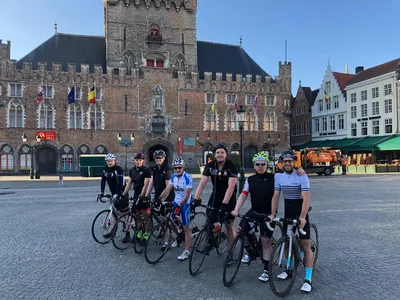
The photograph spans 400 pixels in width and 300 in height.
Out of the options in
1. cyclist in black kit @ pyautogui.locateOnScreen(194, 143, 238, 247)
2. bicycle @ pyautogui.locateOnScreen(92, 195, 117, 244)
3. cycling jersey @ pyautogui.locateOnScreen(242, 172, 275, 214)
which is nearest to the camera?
cycling jersey @ pyautogui.locateOnScreen(242, 172, 275, 214)

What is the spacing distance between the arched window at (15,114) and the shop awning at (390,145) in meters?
37.0

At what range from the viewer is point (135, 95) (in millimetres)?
36844

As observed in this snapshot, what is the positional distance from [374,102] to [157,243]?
39997 mm

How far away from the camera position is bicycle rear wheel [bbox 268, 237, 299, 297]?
14.0 feet

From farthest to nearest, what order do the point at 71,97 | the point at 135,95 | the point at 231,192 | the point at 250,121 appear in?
the point at 250,121, the point at 135,95, the point at 71,97, the point at 231,192

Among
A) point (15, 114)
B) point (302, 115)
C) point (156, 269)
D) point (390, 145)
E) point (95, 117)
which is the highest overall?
point (302, 115)

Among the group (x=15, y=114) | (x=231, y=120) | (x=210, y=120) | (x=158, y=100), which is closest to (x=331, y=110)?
(x=231, y=120)

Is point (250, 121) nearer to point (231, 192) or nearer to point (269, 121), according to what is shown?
point (269, 121)

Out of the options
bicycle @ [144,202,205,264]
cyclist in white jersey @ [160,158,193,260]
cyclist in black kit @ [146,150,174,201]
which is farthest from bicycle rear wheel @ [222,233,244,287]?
cyclist in black kit @ [146,150,174,201]

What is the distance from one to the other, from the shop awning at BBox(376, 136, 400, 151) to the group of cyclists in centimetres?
3342

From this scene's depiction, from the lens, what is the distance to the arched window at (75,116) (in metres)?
35.0

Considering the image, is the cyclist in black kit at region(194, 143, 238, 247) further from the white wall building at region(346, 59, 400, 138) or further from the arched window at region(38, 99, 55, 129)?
the white wall building at region(346, 59, 400, 138)

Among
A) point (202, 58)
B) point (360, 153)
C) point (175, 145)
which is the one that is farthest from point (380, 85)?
point (175, 145)

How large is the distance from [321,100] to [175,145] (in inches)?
891
